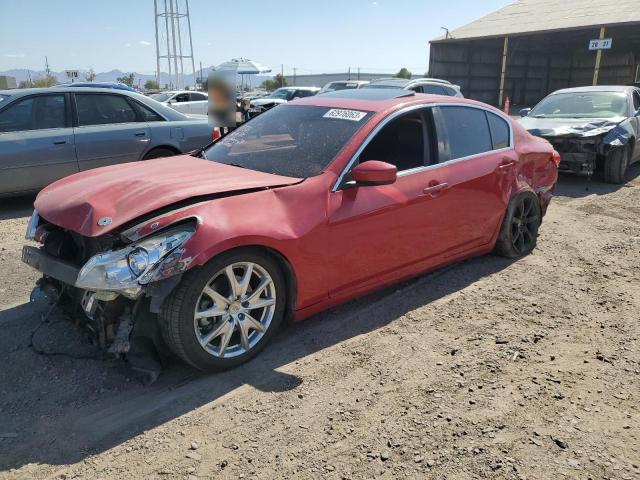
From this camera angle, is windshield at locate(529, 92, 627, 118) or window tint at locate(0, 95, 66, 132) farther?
windshield at locate(529, 92, 627, 118)

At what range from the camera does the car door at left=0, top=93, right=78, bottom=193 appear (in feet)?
21.7

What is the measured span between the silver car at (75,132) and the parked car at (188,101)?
33.0 ft

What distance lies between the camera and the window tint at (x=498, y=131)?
190 inches

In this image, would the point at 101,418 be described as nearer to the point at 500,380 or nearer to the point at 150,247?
the point at 150,247

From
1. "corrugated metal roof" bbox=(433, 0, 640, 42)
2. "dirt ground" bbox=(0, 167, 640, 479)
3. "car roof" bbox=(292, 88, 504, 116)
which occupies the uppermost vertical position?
"corrugated metal roof" bbox=(433, 0, 640, 42)

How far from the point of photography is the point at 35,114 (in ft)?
22.5

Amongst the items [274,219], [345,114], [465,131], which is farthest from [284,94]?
[274,219]

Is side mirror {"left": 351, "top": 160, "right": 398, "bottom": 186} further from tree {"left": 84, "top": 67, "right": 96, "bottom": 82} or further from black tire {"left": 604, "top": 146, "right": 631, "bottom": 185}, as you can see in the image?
tree {"left": 84, "top": 67, "right": 96, "bottom": 82}

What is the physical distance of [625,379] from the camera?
312 centimetres

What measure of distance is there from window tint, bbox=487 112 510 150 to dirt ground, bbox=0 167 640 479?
1425 millimetres

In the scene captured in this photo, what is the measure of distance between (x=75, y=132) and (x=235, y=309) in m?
5.17

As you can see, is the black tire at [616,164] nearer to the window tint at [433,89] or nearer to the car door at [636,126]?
the car door at [636,126]

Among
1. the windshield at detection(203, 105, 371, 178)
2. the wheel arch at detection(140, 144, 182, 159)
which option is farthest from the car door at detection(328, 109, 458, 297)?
the wheel arch at detection(140, 144, 182, 159)

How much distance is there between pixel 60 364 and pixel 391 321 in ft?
7.27
